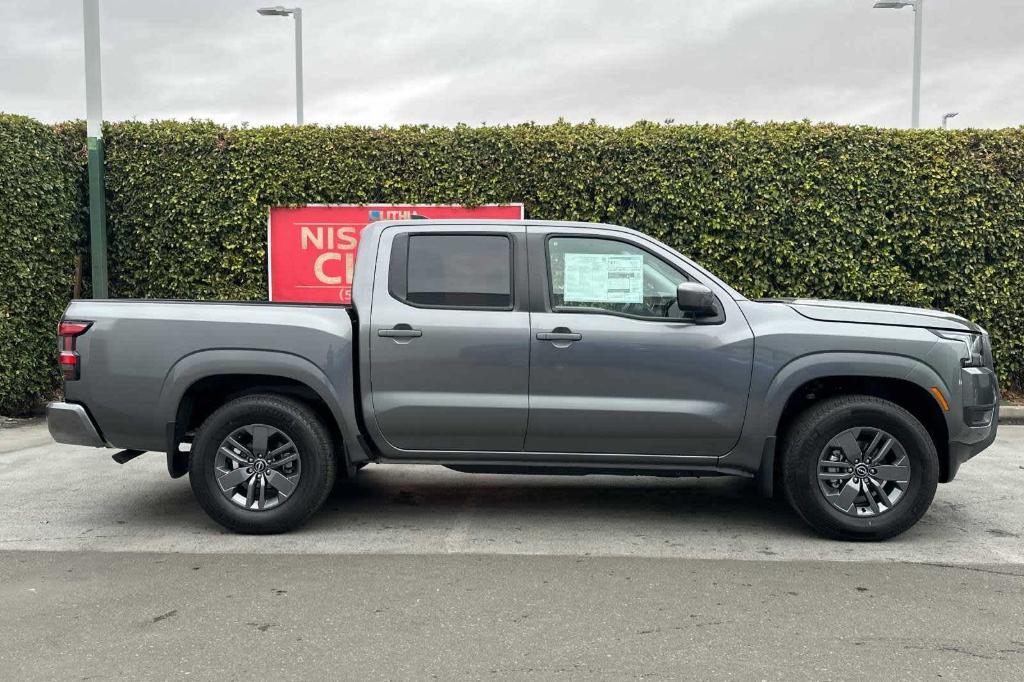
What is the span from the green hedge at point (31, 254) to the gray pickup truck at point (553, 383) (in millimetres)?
4747

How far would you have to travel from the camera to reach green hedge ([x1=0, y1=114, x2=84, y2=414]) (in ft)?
30.7

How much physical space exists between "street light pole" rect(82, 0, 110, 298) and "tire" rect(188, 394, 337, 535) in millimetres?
5287

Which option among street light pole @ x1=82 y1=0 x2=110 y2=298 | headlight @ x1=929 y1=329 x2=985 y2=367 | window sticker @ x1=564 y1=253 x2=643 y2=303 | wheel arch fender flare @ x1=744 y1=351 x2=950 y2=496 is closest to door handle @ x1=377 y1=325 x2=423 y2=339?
window sticker @ x1=564 y1=253 x2=643 y2=303

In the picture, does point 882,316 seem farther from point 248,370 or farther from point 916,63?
point 916,63

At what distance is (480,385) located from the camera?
5.25 m

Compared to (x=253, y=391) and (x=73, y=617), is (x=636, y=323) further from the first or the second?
(x=73, y=617)

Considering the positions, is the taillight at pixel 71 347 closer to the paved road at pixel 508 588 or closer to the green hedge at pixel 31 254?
the paved road at pixel 508 588

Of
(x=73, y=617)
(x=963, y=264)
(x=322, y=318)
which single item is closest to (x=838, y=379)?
(x=322, y=318)

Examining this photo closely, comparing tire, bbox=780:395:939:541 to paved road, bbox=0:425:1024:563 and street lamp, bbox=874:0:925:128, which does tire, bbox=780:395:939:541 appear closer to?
paved road, bbox=0:425:1024:563

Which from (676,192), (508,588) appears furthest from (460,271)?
(676,192)

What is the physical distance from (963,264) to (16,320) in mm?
10072

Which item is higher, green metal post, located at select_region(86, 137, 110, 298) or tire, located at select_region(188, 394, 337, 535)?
green metal post, located at select_region(86, 137, 110, 298)

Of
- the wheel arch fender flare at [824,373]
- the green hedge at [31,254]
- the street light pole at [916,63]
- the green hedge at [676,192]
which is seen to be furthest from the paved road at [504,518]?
the street light pole at [916,63]

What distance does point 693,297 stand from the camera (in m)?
5.07
